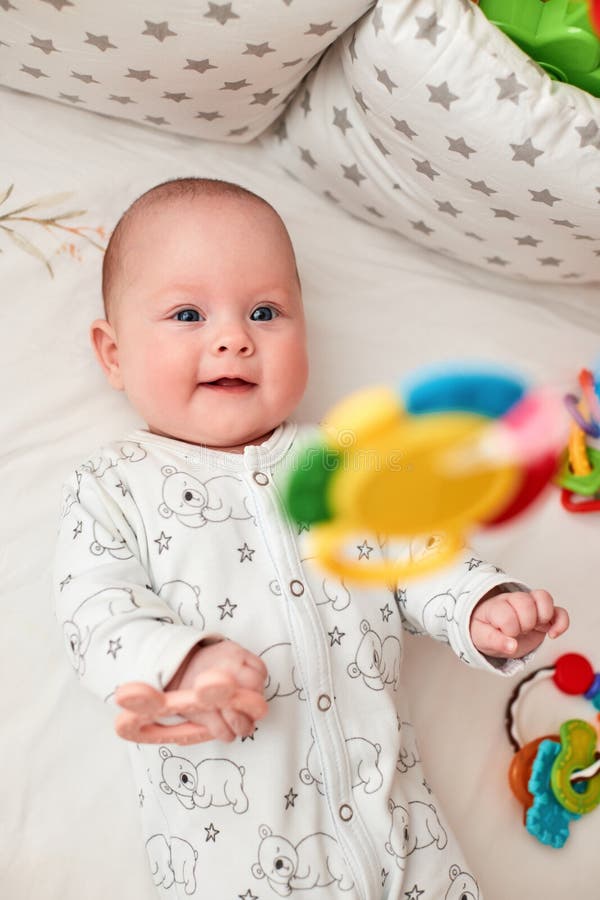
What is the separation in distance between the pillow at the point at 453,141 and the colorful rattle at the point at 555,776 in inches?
20.9

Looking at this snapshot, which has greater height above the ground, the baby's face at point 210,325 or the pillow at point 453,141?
the pillow at point 453,141

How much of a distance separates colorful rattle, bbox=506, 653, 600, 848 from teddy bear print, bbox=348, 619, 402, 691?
0.20 metres

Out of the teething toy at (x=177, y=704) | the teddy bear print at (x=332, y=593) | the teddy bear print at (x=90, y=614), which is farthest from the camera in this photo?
the teddy bear print at (x=332, y=593)

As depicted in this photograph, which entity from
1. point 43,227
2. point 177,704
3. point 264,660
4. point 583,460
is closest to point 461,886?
point 264,660

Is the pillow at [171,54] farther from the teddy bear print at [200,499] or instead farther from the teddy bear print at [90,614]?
the teddy bear print at [90,614]

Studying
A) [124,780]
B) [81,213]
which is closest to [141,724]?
[124,780]

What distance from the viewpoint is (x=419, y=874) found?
79 centimetres

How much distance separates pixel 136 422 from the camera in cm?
99

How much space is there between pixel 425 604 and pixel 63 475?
407mm

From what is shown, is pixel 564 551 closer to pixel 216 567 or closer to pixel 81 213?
pixel 216 567

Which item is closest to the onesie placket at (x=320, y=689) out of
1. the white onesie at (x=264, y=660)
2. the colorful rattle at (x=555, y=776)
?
the white onesie at (x=264, y=660)

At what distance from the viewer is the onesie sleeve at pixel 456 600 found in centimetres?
80

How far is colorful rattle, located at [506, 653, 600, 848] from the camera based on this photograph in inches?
36.9

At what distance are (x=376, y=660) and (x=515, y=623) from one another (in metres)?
0.14
